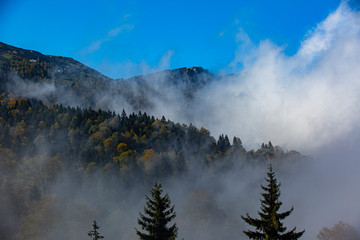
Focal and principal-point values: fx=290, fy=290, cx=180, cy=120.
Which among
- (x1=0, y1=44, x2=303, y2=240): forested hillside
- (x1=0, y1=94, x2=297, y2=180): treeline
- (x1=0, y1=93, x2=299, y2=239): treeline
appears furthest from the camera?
(x1=0, y1=94, x2=297, y2=180): treeline

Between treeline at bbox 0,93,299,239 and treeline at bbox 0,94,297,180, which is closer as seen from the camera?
treeline at bbox 0,93,299,239

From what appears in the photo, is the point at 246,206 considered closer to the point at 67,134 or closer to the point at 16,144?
the point at 67,134

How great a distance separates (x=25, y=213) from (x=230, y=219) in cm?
8152

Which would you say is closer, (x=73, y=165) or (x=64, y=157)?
(x=73, y=165)

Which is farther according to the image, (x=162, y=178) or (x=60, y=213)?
(x=162, y=178)

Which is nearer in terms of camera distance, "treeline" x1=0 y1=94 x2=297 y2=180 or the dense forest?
the dense forest

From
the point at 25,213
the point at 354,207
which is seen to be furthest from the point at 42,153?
the point at 354,207

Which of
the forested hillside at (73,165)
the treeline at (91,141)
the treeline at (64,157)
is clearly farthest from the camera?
the treeline at (91,141)

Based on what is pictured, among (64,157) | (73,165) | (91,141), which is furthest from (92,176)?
(91,141)

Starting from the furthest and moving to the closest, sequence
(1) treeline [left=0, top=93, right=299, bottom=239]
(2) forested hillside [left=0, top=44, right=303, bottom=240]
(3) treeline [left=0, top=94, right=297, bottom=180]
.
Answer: (3) treeline [left=0, top=94, right=297, bottom=180], (1) treeline [left=0, top=93, right=299, bottom=239], (2) forested hillside [left=0, top=44, right=303, bottom=240]

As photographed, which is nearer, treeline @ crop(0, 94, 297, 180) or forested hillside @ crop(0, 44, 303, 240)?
forested hillside @ crop(0, 44, 303, 240)

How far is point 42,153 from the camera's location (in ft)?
482

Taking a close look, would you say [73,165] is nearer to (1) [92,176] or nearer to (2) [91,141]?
(1) [92,176]

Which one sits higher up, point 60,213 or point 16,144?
point 16,144
